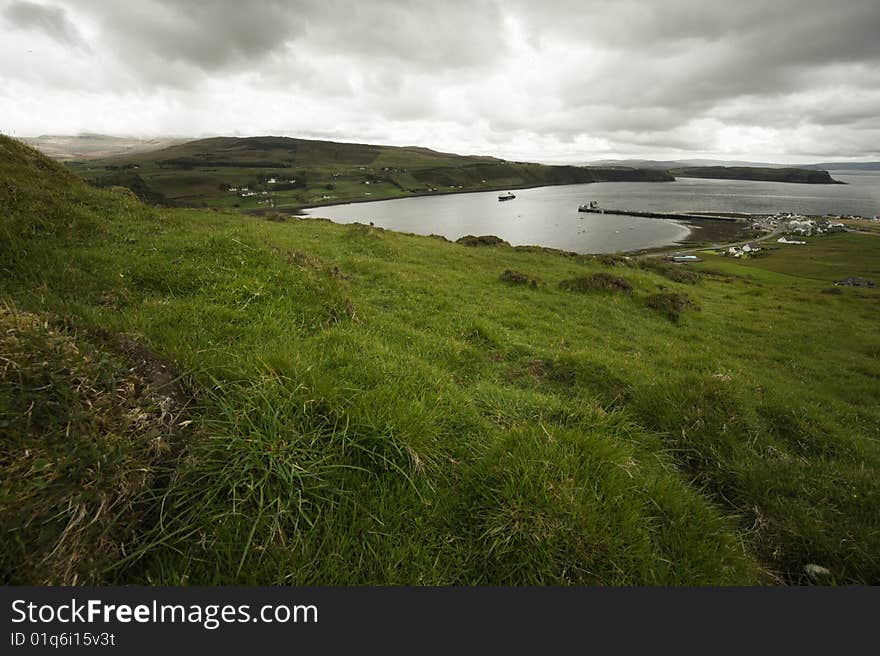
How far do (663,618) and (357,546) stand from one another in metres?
2.42

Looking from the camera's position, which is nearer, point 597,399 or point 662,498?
point 662,498

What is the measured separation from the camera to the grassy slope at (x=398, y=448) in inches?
110

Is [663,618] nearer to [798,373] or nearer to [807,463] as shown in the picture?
[807,463]

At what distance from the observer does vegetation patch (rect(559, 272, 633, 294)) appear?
20.3 m

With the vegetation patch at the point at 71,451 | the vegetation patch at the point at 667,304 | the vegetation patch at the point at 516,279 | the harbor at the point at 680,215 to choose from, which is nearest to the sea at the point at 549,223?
→ the harbor at the point at 680,215

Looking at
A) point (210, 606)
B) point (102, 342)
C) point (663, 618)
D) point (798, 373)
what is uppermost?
point (102, 342)

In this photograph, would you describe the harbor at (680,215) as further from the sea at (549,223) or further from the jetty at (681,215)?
the sea at (549,223)

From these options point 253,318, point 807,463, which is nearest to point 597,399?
point 807,463

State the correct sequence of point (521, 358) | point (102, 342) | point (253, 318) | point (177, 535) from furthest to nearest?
point (521, 358)
point (253, 318)
point (102, 342)
point (177, 535)

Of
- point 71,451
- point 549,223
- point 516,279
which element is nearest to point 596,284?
point 516,279

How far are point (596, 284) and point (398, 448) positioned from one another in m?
19.8

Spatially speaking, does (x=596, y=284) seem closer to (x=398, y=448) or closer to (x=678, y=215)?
(x=398, y=448)

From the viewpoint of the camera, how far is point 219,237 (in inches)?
392

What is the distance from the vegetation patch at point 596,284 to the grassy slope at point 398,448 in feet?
33.7
